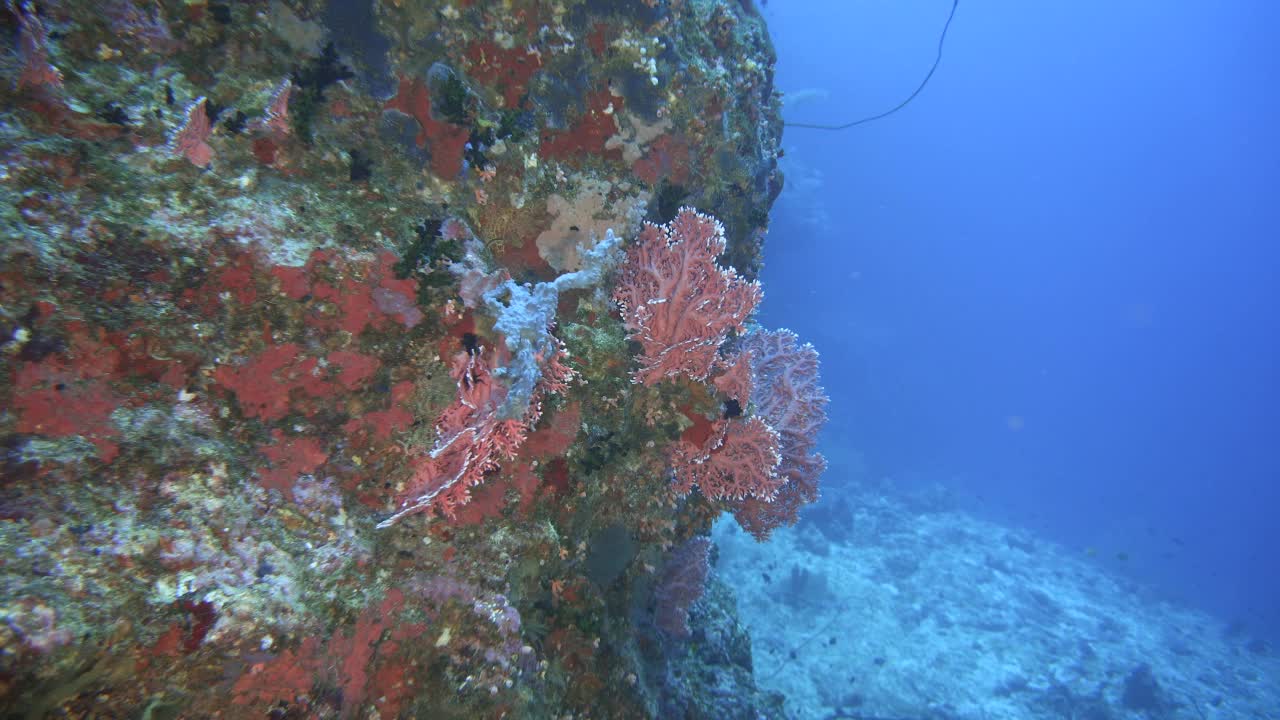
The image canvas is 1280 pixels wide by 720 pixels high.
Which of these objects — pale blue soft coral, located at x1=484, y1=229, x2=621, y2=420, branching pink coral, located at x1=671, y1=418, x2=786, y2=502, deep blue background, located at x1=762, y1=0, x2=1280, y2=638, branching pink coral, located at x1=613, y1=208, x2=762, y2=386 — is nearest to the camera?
pale blue soft coral, located at x1=484, y1=229, x2=621, y2=420

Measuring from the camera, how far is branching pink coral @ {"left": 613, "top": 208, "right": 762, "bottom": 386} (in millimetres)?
3918

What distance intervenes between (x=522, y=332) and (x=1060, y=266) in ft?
449

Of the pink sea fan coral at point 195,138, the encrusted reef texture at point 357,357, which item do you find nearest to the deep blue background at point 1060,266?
the encrusted reef texture at point 357,357

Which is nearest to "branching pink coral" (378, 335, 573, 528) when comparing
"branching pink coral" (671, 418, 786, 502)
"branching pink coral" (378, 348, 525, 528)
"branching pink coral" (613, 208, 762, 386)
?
"branching pink coral" (378, 348, 525, 528)

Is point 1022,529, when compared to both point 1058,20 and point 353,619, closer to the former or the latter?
point 353,619

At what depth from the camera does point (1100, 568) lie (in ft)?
100

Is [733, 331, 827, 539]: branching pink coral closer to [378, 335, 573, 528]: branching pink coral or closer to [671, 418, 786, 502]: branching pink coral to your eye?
[671, 418, 786, 502]: branching pink coral

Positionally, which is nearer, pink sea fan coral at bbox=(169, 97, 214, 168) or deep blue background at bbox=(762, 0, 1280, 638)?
pink sea fan coral at bbox=(169, 97, 214, 168)

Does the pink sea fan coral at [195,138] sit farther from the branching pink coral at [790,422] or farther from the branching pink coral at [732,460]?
the branching pink coral at [790,422]

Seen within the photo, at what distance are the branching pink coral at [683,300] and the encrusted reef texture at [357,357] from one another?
0.09 feet

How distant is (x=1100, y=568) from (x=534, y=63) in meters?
42.2

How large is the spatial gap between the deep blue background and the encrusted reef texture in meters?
33.4

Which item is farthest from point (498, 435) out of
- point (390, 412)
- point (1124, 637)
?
point (1124, 637)

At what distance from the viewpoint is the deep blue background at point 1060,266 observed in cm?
4438
